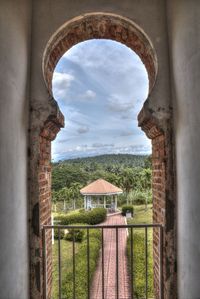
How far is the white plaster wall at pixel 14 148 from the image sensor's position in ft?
6.09

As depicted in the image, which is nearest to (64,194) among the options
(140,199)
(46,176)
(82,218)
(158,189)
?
(140,199)

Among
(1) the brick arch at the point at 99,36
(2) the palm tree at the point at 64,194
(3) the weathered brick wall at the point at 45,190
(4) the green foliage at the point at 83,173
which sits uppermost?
(1) the brick arch at the point at 99,36

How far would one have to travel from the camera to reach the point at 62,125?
2988mm

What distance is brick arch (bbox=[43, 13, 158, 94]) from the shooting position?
2.79 metres

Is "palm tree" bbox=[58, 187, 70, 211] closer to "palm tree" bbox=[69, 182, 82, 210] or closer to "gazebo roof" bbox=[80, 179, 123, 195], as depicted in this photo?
"palm tree" bbox=[69, 182, 82, 210]

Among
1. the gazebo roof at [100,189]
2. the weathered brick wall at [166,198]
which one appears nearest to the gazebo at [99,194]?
the gazebo roof at [100,189]

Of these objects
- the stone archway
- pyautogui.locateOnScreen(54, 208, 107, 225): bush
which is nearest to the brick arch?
the stone archway

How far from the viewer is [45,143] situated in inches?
115

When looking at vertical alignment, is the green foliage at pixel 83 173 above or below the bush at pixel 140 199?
above

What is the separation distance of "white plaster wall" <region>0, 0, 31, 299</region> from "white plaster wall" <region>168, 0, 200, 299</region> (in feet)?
4.30

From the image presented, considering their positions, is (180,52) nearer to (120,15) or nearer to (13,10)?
(120,15)

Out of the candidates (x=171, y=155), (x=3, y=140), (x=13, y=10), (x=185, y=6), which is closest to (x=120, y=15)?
(x=185, y=6)

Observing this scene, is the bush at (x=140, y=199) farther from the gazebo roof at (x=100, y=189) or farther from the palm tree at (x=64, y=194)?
the palm tree at (x=64, y=194)

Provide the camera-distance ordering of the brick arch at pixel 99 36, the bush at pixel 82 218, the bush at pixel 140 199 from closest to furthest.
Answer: the brick arch at pixel 99 36 → the bush at pixel 82 218 → the bush at pixel 140 199
